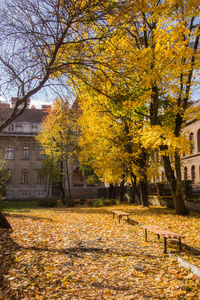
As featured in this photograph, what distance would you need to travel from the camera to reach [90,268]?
18.8 ft

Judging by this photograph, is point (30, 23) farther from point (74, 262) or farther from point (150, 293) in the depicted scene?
point (150, 293)

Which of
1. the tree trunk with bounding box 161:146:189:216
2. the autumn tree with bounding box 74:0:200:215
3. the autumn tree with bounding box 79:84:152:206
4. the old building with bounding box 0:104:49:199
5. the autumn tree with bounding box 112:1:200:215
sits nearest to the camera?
the autumn tree with bounding box 74:0:200:215

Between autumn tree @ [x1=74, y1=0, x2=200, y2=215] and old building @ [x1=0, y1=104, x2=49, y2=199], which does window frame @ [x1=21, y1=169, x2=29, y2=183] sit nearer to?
old building @ [x1=0, y1=104, x2=49, y2=199]

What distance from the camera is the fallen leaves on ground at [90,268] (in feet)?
14.7

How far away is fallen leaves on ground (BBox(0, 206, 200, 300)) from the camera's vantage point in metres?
4.48

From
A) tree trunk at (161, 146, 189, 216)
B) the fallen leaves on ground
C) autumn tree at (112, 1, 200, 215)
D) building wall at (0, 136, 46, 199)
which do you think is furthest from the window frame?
the fallen leaves on ground

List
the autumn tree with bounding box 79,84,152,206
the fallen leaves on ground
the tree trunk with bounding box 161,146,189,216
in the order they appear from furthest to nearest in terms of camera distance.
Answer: the autumn tree with bounding box 79,84,152,206, the tree trunk with bounding box 161,146,189,216, the fallen leaves on ground

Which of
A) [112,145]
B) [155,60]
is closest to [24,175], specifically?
[112,145]

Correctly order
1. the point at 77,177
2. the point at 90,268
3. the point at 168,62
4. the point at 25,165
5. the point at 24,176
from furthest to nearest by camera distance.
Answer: the point at 77,177 < the point at 25,165 < the point at 24,176 < the point at 168,62 < the point at 90,268

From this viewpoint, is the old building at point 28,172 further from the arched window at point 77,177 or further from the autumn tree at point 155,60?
the autumn tree at point 155,60

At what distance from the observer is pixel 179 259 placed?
5910 millimetres

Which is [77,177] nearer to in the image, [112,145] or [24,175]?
[24,175]

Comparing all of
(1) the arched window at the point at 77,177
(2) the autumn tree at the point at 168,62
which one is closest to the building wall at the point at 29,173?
(1) the arched window at the point at 77,177

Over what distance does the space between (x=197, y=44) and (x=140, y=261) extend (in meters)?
10.8
